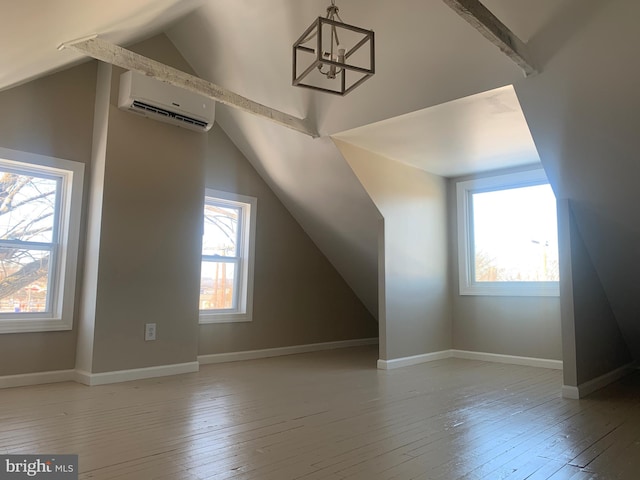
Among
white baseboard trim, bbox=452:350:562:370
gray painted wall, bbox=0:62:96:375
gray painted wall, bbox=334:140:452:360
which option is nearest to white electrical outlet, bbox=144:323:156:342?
gray painted wall, bbox=0:62:96:375

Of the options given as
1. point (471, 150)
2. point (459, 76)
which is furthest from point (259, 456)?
point (471, 150)

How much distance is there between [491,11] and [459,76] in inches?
19.9

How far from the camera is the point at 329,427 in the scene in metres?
2.66

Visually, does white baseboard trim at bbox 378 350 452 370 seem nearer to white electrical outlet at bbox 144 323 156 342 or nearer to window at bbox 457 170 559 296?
window at bbox 457 170 559 296

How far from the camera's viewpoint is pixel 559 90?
2.86 metres

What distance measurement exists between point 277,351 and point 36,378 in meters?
2.48

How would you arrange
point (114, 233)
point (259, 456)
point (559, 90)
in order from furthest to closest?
point (114, 233), point (559, 90), point (259, 456)

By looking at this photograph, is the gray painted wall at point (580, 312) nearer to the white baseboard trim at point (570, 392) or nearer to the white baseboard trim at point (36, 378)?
the white baseboard trim at point (570, 392)

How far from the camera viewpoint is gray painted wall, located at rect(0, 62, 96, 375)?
3.63 m

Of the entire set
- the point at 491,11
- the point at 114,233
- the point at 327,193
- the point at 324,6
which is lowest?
the point at 114,233

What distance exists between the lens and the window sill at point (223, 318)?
15.6ft

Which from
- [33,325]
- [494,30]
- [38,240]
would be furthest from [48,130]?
[494,30]

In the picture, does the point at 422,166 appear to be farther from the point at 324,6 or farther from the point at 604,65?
the point at 604,65

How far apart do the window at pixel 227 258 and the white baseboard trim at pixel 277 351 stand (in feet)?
1.21
